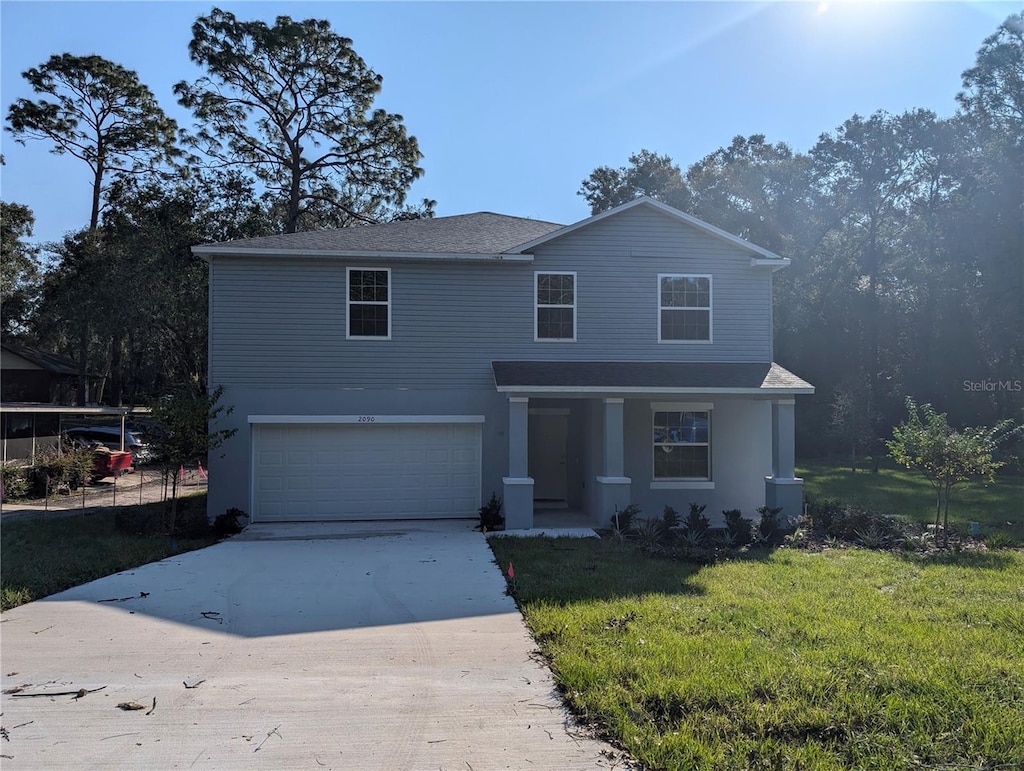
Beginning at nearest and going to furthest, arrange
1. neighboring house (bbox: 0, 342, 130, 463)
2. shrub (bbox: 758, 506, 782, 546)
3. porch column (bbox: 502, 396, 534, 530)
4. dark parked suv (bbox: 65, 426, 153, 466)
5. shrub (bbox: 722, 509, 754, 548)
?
shrub (bbox: 722, 509, 754, 548), shrub (bbox: 758, 506, 782, 546), porch column (bbox: 502, 396, 534, 530), neighboring house (bbox: 0, 342, 130, 463), dark parked suv (bbox: 65, 426, 153, 466)

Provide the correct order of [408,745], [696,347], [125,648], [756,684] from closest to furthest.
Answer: [408,745], [756,684], [125,648], [696,347]

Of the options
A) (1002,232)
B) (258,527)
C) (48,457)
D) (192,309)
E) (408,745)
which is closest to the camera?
(408,745)

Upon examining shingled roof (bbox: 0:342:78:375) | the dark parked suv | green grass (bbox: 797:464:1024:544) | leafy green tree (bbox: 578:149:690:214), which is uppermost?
leafy green tree (bbox: 578:149:690:214)

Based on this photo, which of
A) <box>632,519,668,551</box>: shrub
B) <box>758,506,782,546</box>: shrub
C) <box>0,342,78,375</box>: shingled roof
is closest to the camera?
<box>632,519,668,551</box>: shrub

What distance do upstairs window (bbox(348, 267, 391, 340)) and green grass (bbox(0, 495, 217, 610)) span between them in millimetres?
4868

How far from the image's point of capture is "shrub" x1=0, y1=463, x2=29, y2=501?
57.1ft

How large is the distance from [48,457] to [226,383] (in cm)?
825

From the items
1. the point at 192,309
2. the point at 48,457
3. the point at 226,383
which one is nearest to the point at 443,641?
the point at 226,383

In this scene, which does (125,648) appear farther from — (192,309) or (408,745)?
(192,309)

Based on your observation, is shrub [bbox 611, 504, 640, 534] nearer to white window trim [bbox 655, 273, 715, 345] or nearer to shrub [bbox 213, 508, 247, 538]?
white window trim [bbox 655, 273, 715, 345]

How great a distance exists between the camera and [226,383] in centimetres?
1390

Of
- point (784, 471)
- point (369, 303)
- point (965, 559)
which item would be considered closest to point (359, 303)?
point (369, 303)

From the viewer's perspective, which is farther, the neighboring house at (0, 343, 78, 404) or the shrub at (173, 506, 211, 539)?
the neighboring house at (0, 343, 78, 404)

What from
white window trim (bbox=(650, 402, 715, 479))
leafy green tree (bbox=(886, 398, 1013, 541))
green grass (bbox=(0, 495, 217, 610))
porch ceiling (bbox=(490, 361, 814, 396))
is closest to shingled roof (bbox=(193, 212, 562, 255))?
porch ceiling (bbox=(490, 361, 814, 396))
